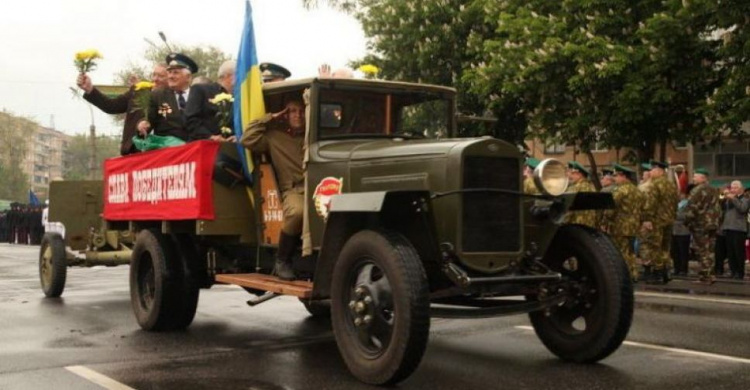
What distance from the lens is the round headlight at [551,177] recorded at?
6277 millimetres

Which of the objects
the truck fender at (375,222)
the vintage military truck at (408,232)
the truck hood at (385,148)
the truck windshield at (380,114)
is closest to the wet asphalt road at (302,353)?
the vintage military truck at (408,232)

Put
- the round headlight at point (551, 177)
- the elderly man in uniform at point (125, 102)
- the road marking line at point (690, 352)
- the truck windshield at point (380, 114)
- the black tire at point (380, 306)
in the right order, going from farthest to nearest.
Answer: the elderly man in uniform at point (125, 102), the truck windshield at point (380, 114), the road marking line at point (690, 352), the round headlight at point (551, 177), the black tire at point (380, 306)

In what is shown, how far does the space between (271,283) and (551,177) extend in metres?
2.24

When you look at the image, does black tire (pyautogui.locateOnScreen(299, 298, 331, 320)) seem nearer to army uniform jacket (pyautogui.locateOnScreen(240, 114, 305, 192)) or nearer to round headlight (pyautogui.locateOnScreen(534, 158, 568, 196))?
army uniform jacket (pyautogui.locateOnScreen(240, 114, 305, 192))

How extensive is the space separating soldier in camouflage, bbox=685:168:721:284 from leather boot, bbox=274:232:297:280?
8.99 meters

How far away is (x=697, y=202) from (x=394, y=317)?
410 inches

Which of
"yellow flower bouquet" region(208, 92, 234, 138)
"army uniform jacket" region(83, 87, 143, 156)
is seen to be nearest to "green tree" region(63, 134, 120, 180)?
"army uniform jacket" region(83, 87, 143, 156)

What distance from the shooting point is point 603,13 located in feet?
63.2

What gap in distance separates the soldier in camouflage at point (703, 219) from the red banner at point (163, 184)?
9.12 metres

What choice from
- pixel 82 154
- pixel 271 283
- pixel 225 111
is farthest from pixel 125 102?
pixel 82 154

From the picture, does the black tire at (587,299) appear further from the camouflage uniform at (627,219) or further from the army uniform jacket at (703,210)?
the army uniform jacket at (703,210)

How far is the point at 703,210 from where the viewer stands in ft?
47.4

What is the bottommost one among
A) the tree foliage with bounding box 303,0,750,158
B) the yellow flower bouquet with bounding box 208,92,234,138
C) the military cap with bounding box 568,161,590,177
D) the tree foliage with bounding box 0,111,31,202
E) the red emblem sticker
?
the red emblem sticker

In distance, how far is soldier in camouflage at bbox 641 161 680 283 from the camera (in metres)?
13.8
